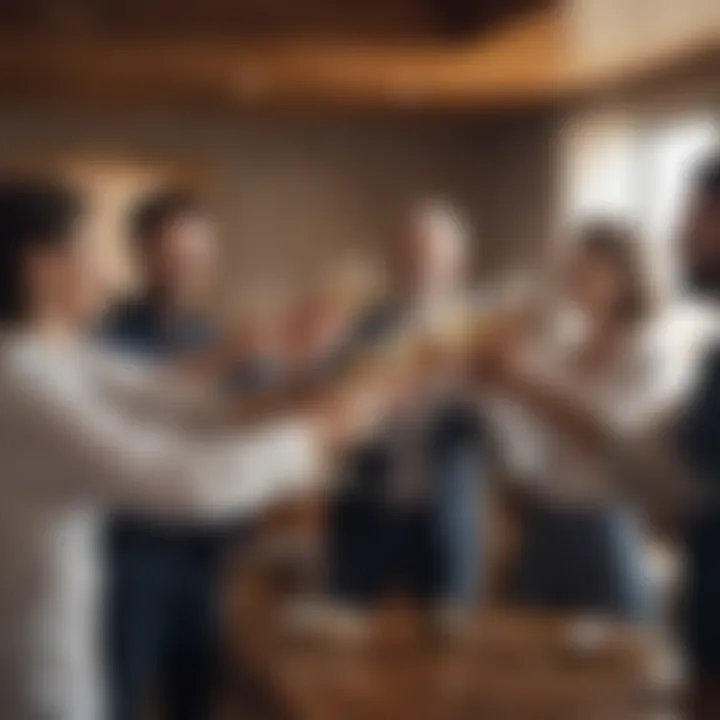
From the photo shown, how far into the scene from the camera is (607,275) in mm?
900

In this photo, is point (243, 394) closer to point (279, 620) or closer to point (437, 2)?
point (279, 620)

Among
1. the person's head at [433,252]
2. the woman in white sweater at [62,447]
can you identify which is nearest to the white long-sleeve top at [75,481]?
the woman in white sweater at [62,447]

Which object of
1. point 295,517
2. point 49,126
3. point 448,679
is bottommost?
point 448,679

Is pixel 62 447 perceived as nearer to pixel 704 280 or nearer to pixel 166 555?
pixel 166 555

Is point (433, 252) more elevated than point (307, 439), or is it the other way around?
point (433, 252)

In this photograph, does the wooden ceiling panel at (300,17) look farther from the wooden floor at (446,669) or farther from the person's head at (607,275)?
the wooden floor at (446,669)

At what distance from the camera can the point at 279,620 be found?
2.87 feet

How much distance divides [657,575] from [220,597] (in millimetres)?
288

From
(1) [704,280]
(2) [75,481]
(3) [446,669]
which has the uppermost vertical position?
(1) [704,280]

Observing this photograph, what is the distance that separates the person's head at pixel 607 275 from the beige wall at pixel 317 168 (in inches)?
1.2

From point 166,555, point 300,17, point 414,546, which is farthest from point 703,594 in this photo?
point 300,17

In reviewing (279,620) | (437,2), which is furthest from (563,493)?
(437,2)

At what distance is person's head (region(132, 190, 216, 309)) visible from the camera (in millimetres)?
858

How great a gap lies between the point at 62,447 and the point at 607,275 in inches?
14.5
